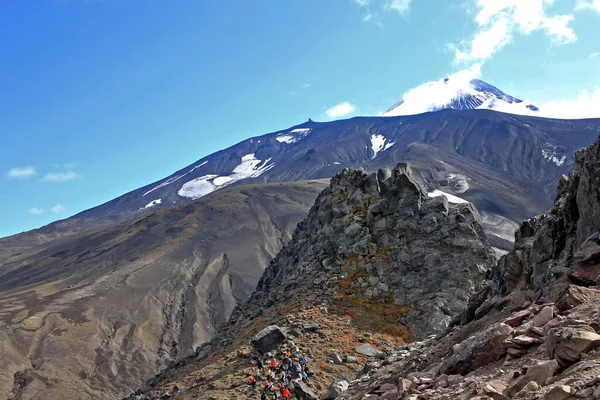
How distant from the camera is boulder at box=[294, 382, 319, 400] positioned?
17225 millimetres

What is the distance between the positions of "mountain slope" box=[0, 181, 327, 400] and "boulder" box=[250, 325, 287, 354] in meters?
59.8

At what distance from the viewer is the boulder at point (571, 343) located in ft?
23.5

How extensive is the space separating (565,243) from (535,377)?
9.49 meters

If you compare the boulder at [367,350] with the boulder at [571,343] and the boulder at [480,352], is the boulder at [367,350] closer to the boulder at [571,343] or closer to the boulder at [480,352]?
the boulder at [480,352]

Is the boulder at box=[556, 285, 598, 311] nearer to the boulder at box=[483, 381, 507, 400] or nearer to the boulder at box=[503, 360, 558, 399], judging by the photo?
the boulder at box=[503, 360, 558, 399]

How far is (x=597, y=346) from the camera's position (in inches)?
284

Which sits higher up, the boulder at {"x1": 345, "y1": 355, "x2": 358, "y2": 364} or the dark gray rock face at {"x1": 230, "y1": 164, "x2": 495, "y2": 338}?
the dark gray rock face at {"x1": 230, "y1": 164, "x2": 495, "y2": 338}

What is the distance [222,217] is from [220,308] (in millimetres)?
71450

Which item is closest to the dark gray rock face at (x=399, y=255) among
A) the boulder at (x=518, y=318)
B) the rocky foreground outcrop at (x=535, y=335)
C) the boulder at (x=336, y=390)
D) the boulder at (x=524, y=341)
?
the rocky foreground outcrop at (x=535, y=335)

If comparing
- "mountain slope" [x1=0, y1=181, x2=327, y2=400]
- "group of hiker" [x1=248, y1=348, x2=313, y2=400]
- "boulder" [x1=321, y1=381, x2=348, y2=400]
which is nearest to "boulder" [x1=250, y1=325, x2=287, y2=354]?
"group of hiker" [x1=248, y1=348, x2=313, y2=400]

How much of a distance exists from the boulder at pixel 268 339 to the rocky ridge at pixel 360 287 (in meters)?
0.06

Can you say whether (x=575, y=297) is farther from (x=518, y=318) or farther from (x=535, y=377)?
(x=535, y=377)

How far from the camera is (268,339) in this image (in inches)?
798

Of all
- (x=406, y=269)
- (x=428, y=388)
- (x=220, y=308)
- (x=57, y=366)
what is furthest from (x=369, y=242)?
(x=220, y=308)
